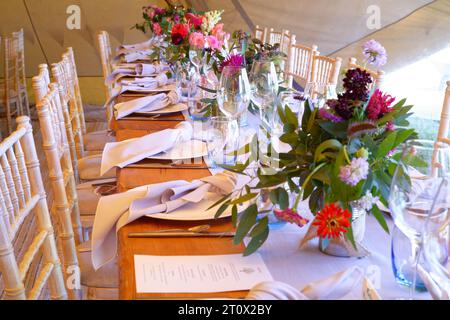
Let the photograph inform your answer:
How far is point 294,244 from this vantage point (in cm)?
107

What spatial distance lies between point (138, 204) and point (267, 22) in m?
4.46

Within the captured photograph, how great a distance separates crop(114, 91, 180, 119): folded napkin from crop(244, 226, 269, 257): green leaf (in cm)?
125

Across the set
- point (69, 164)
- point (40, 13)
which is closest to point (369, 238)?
point (69, 164)

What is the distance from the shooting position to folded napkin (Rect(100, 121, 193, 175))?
61.5 inches

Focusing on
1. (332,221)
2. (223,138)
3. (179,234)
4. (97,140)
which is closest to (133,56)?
(97,140)

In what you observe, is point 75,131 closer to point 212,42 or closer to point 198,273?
point 212,42

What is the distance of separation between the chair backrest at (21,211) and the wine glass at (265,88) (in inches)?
27.7

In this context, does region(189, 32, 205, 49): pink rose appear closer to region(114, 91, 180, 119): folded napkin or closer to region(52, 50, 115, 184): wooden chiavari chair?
region(114, 91, 180, 119): folded napkin

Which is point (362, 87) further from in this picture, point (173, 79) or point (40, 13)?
point (40, 13)

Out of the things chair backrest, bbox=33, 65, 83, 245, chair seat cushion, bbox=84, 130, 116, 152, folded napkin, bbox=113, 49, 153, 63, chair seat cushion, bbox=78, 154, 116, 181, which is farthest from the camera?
folded napkin, bbox=113, 49, 153, 63

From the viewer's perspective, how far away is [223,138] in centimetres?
140

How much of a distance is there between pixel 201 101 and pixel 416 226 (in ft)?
3.92

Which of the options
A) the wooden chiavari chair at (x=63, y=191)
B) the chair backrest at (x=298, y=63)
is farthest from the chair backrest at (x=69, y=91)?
the chair backrest at (x=298, y=63)

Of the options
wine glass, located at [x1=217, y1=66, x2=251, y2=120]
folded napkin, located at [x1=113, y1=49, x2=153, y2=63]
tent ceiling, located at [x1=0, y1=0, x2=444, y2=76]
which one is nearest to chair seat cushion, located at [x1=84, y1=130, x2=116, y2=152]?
folded napkin, located at [x1=113, y1=49, x2=153, y2=63]
